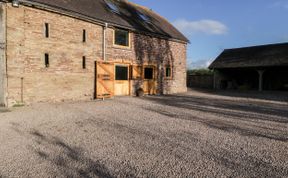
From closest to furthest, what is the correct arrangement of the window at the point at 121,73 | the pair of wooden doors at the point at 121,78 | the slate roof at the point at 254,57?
the pair of wooden doors at the point at 121,78 → the window at the point at 121,73 → the slate roof at the point at 254,57

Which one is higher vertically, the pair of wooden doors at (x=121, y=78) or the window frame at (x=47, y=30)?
the window frame at (x=47, y=30)

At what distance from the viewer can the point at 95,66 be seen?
1215 cm

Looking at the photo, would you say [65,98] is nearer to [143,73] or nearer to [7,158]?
[143,73]

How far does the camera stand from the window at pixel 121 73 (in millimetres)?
13496

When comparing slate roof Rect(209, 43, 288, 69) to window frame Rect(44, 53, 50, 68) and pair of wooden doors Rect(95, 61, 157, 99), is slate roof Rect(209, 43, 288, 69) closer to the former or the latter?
pair of wooden doors Rect(95, 61, 157, 99)

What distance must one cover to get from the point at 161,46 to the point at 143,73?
9.36 ft

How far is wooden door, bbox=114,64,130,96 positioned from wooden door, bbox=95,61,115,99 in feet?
1.66

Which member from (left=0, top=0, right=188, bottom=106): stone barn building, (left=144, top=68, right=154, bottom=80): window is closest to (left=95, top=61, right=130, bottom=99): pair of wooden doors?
(left=0, top=0, right=188, bottom=106): stone barn building

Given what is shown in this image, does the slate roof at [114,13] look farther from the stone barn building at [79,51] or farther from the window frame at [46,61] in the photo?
the window frame at [46,61]

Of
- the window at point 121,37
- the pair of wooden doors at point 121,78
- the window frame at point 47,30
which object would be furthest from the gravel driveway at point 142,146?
the window at point 121,37

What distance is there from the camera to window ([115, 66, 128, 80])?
1350 cm

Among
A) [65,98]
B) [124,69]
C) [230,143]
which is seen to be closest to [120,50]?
[124,69]

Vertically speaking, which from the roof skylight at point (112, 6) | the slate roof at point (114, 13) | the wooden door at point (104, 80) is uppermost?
the roof skylight at point (112, 6)

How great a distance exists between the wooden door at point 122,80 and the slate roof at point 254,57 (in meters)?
12.3
